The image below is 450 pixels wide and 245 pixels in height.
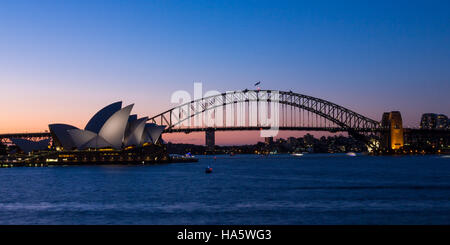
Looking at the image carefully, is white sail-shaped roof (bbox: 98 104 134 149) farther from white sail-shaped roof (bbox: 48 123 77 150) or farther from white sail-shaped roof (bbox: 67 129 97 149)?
white sail-shaped roof (bbox: 48 123 77 150)

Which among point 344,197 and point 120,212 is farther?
point 344,197

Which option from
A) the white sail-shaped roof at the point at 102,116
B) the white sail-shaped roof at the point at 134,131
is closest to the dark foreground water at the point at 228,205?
the white sail-shaped roof at the point at 102,116

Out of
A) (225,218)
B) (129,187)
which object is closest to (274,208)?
(225,218)

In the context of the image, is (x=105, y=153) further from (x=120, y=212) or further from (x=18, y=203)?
(x=120, y=212)

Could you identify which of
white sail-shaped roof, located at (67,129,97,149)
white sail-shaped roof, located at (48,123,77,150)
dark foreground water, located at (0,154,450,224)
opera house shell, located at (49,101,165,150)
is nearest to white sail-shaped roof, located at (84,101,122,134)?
opera house shell, located at (49,101,165,150)

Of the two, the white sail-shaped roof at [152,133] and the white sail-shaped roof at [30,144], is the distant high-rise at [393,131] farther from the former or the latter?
the white sail-shaped roof at [30,144]
